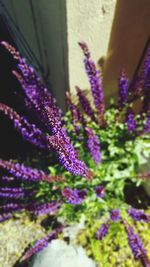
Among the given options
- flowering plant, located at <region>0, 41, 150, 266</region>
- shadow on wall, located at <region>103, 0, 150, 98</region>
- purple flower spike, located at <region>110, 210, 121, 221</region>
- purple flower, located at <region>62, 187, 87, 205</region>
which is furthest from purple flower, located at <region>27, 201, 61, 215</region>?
shadow on wall, located at <region>103, 0, 150, 98</region>

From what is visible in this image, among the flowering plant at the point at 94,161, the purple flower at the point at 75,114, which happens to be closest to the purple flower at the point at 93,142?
the flowering plant at the point at 94,161

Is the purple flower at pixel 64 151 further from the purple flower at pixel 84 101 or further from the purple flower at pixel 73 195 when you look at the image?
the purple flower at pixel 73 195

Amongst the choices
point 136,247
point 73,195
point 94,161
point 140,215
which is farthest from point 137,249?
point 94,161

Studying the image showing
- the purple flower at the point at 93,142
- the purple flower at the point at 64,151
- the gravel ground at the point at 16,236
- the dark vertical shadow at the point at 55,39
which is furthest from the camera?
the gravel ground at the point at 16,236

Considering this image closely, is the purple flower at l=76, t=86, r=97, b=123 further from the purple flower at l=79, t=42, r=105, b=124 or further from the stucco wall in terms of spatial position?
the stucco wall

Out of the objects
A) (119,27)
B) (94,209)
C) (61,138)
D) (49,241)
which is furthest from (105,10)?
(49,241)

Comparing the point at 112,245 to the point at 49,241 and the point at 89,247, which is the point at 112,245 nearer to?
the point at 89,247
